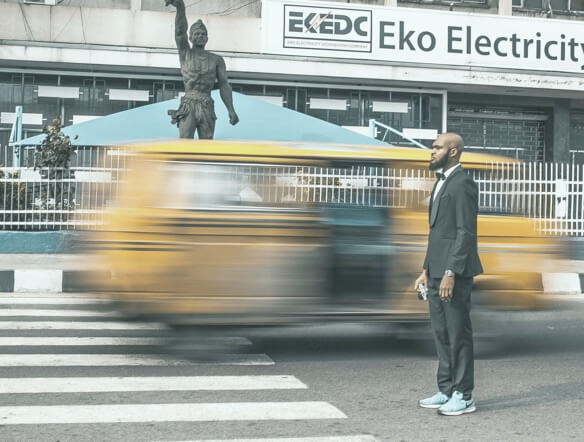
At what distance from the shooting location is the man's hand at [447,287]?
4934 mm

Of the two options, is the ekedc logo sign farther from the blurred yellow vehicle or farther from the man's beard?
the man's beard

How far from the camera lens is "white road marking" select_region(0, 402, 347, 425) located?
4.96 meters

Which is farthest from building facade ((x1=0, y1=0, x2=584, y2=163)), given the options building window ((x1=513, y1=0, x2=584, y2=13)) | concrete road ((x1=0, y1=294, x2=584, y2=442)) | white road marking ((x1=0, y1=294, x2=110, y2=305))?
concrete road ((x1=0, y1=294, x2=584, y2=442))

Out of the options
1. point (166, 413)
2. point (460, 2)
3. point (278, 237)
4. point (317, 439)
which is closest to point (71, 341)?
point (278, 237)

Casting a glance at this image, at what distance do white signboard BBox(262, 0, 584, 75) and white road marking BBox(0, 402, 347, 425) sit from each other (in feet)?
53.8

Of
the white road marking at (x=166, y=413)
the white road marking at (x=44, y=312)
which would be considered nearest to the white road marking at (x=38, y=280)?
the white road marking at (x=44, y=312)

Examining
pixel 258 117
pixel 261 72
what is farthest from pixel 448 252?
pixel 261 72

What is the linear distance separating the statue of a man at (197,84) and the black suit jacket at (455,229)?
8.77m

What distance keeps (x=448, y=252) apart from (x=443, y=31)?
1762cm

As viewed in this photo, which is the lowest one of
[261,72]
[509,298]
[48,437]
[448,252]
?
[48,437]

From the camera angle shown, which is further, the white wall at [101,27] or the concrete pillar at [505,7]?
the concrete pillar at [505,7]

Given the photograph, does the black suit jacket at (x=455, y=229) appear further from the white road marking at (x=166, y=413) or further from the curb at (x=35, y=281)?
the curb at (x=35, y=281)

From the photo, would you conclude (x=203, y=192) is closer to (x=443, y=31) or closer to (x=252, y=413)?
(x=252, y=413)

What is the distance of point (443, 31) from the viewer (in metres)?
21.7
